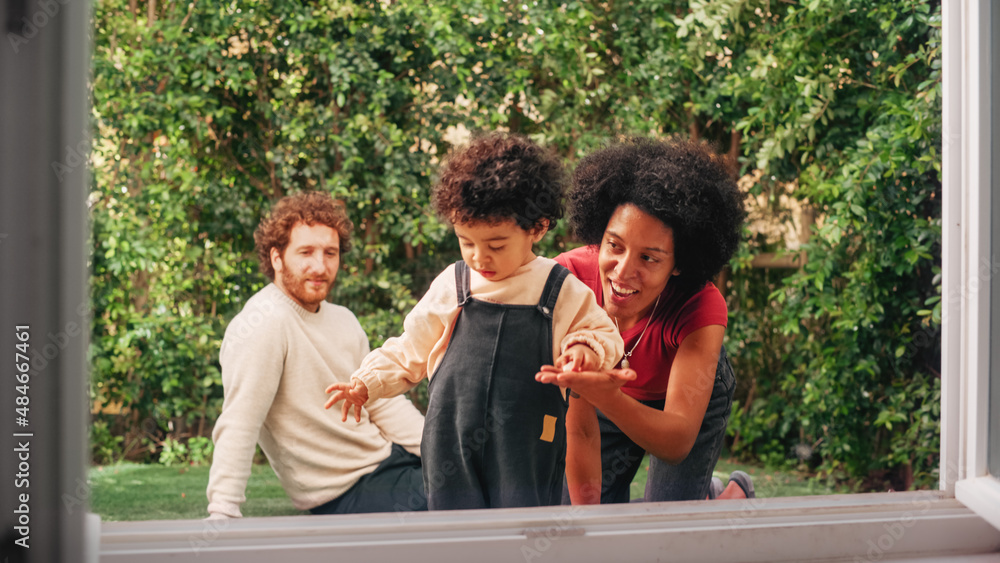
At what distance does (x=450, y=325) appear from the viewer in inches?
42.1

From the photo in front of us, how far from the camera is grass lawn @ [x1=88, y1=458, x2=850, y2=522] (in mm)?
1918

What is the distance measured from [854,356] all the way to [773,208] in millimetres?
652

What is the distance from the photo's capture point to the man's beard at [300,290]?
1490mm

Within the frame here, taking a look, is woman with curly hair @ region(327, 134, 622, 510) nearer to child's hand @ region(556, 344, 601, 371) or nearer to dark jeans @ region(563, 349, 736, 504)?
child's hand @ region(556, 344, 601, 371)

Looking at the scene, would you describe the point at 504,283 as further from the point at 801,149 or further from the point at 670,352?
the point at 801,149

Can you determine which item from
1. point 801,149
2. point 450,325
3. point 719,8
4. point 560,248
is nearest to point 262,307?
point 450,325

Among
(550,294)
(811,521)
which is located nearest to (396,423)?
(550,294)

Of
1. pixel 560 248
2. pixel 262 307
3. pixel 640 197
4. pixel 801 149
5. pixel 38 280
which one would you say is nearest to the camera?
pixel 38 280

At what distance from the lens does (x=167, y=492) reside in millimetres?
2111

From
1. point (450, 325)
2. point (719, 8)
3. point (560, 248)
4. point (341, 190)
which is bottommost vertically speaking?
point (450, 325)

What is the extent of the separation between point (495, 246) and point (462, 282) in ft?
0.30

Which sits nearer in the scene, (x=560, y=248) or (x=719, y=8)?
(x=560, y=248)

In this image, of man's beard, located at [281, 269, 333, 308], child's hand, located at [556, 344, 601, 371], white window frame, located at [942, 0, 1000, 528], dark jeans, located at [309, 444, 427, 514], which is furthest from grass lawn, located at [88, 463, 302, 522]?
white window frame, located at [942, 0, 1000, 528]

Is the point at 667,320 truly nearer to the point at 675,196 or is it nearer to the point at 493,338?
the point at 675,196
